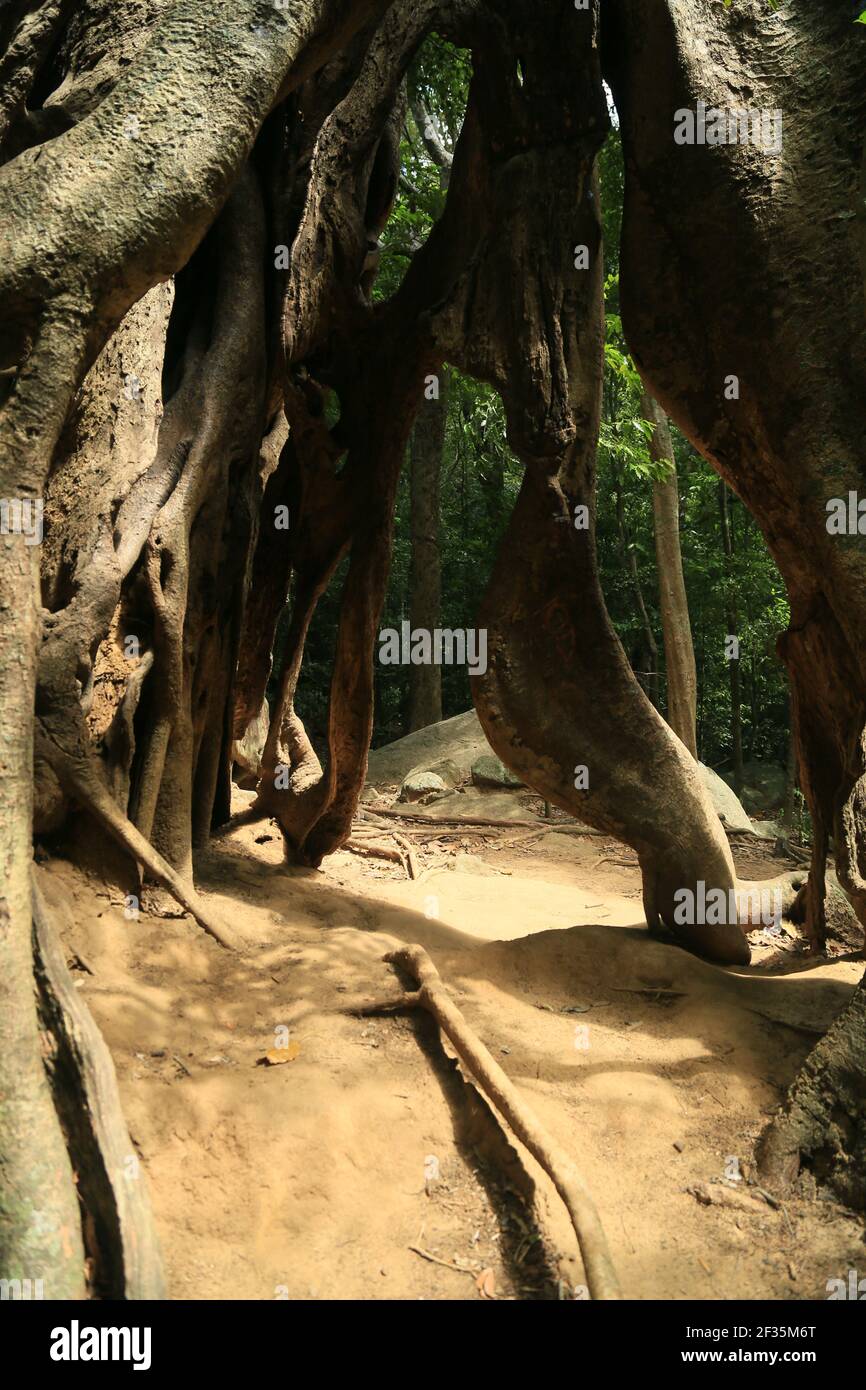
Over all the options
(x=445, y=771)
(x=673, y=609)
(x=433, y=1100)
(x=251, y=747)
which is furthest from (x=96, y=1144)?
(x=445, y=771)

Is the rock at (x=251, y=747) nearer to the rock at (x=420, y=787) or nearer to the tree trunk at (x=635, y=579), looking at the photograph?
the rock at (x=420, y=787)

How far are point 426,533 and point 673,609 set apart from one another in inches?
164

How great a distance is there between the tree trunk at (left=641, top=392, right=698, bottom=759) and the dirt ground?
15.9 ft

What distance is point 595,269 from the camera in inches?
176

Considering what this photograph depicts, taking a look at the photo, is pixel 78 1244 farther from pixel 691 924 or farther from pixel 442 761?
pixel 442 761

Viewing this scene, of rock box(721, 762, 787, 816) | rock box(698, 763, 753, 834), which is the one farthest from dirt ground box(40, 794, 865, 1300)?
rock box(721, 762, 787, 816)

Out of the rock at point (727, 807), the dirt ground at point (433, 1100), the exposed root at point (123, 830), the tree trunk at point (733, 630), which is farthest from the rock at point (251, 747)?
the tree trunk at point (733, 630)

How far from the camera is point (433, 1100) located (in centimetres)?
277

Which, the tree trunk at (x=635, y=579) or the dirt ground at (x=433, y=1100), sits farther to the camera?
the tree trunk at (x=635, y=579)

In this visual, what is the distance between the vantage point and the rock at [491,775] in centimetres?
1002

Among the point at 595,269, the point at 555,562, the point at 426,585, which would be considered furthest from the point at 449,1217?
the point at 426,585

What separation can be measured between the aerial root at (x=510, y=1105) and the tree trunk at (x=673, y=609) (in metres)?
5.83

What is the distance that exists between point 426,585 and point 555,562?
24.8ft
